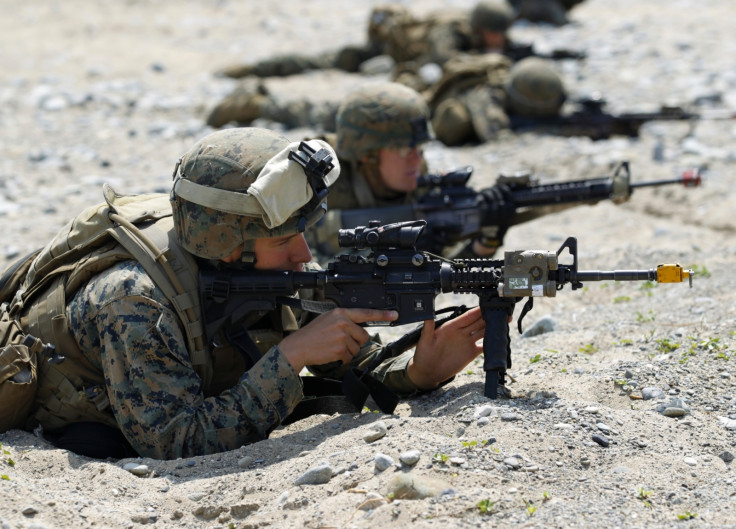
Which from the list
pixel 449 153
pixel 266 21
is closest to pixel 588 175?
pixel 449 153

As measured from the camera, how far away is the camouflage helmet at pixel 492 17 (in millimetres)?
14953

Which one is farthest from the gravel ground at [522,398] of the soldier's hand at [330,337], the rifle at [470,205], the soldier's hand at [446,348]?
the rifle at [470,205]

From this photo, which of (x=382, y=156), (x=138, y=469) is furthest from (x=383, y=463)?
(x=382, y=156)

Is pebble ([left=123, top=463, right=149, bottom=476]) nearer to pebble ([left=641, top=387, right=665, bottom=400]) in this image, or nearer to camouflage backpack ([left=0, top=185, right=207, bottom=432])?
camouflage backpack ([left=0, top=185, right=207, bottom=432])

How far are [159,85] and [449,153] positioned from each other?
5.56 meters

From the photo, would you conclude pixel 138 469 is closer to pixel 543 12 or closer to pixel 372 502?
pixel 372 502

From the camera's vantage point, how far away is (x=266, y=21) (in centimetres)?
2120

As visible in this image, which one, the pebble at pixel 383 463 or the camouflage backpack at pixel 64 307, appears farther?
the camouflage backpack at pixel 64 307

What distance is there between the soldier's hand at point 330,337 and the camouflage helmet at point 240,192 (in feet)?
1.37

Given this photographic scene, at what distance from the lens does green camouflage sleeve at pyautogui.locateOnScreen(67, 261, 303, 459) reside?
412 centimetres

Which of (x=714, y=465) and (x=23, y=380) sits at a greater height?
(x=23, y=380)

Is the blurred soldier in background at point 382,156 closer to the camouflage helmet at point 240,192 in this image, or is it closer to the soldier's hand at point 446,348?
the soldier's hand at point 446,348

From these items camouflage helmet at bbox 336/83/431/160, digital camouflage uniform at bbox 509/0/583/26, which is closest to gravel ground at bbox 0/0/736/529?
camouflage helmet at bbox 336/83/431/160

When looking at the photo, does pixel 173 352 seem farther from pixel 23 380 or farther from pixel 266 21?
pixel 266 21
